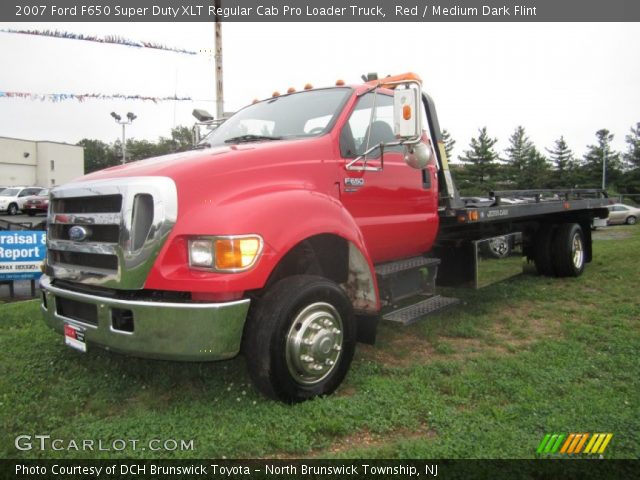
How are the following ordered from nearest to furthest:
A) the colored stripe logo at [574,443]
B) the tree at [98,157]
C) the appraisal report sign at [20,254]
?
the colored stripe logo at [574,443] < the appraisal report sign at [20,254] < the tree at [98,157]

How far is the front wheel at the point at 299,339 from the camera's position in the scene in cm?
303

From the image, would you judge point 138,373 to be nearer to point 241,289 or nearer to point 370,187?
point 241,289

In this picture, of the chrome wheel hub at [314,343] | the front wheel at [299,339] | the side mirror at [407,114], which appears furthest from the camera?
the side mirror at [407,114]

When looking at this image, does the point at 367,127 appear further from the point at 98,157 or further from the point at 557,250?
the point at 98,157

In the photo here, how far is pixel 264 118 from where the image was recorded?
4.45 metres

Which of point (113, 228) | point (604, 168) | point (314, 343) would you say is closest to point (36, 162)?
point (113, 228)

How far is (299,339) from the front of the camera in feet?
10.3

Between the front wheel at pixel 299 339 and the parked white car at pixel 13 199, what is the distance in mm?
29038

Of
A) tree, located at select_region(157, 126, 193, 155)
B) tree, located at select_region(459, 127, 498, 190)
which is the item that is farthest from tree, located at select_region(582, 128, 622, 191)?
tree, located at select_region(157, 126, 193, 155)

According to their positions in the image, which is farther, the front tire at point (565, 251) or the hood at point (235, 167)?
the front tire at point (565, 251)

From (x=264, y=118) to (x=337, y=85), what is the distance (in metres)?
0.71

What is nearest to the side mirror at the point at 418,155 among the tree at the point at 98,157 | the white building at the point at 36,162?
the white building at the point at 36,162

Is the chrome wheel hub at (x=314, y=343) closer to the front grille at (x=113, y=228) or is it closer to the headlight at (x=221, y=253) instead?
the headlight at (x=221, y=253)

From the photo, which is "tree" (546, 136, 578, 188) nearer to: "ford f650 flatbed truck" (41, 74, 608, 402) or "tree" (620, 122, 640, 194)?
"tree" (620, 122, 640, 194)
